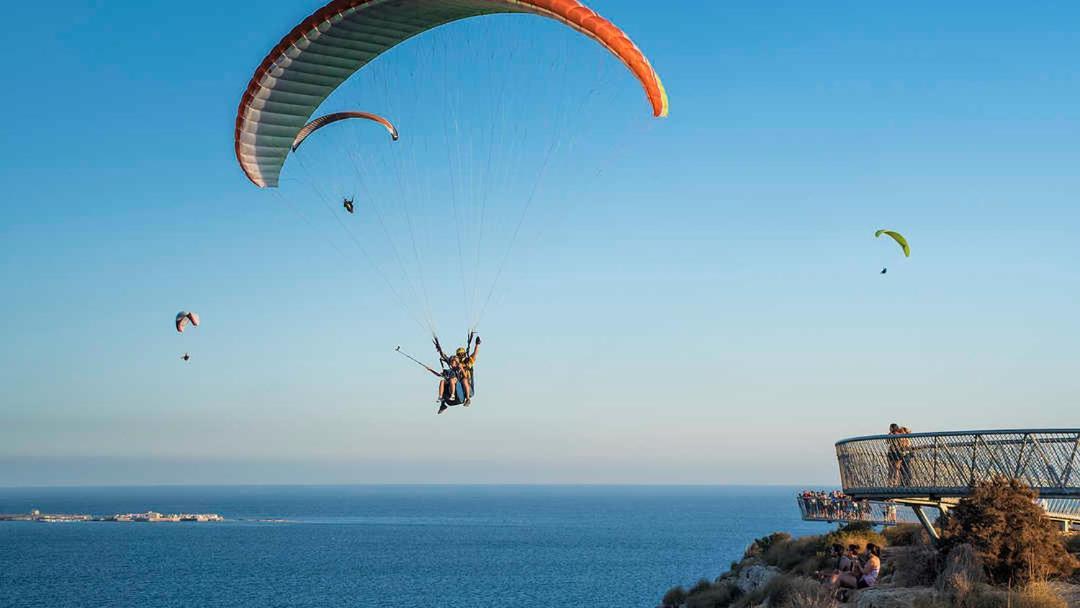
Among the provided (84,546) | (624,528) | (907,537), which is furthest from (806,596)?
(624,528)

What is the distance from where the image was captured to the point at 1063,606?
45.7ft

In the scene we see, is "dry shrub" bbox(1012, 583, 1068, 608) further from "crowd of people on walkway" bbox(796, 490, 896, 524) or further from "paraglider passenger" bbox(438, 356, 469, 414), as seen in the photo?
"paraglider passenger" bbox(438, 356, 469, 414)

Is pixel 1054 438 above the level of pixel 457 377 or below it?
below

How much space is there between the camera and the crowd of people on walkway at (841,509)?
76.9ft

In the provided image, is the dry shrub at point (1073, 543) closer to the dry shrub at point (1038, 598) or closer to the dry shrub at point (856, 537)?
the dry shrub at point (1038, 598)

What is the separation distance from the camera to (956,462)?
16500 millimetres

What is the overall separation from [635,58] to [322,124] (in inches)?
359

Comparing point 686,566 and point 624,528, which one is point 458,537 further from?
point 686,566

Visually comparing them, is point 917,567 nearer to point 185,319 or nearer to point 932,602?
point 932,602

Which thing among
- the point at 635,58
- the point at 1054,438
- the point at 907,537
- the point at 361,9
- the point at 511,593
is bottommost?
the point at 511,593

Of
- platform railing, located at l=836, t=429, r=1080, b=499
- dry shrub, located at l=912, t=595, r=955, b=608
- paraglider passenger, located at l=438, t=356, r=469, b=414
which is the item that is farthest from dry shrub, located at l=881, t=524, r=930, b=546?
paraglider passenger, located at l=438, t=356, r=469, b=414

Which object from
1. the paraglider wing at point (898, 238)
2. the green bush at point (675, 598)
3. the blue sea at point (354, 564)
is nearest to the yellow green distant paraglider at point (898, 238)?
the paraglider wing at point (898, 238)

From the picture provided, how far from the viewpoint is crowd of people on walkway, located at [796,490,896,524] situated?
2344 centimetres

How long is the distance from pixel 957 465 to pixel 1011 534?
1.37 meters
